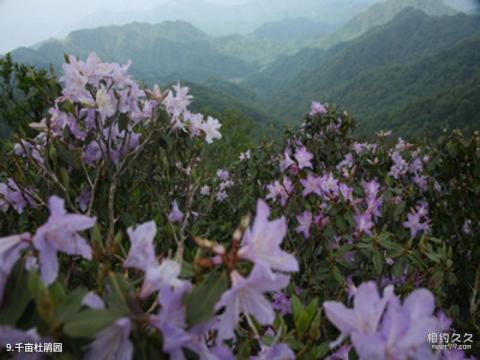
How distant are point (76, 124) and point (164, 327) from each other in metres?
1.48

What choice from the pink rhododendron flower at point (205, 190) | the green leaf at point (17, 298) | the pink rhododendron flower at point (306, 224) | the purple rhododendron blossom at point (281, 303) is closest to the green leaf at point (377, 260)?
the pink rhododendron flower at point (306, 224)

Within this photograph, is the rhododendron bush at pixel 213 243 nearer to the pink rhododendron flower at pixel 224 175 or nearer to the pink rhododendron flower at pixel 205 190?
the pink rhododendron flower at pixel 205 190

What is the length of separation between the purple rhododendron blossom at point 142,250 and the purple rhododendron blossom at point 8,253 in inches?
8.6

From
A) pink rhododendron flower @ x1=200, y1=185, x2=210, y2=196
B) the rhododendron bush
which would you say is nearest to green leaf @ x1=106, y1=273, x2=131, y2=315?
the rhododendron bush

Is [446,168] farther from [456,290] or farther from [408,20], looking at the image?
[408,20]

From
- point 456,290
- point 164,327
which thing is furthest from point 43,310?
point 456,290

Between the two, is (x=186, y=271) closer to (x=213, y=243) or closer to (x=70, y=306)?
(x=213, y=243)

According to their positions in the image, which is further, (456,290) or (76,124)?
(456,290)

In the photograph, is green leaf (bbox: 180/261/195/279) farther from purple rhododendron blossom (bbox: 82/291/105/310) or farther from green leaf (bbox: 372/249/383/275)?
green leaf (bbox: 372/249/383/275)

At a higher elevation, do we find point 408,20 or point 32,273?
point 408,20

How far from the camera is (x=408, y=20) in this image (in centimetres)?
17512

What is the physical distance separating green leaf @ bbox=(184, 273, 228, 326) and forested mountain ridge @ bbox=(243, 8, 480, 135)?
8092 centimetres

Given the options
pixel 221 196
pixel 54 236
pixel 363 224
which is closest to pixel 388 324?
pixel 54 236

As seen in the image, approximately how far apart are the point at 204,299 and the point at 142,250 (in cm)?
20
